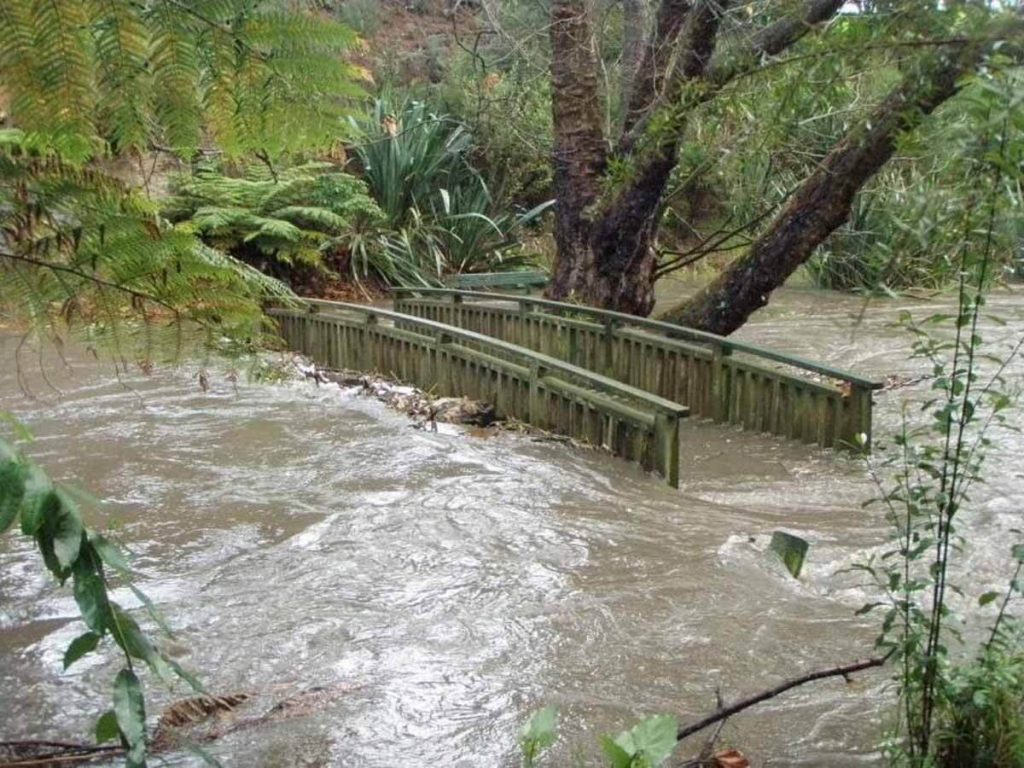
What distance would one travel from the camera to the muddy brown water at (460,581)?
3.54m

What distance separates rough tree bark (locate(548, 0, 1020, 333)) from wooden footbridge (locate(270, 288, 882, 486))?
0.64 metres

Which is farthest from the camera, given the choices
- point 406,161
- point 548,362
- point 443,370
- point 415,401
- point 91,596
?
point 406,161

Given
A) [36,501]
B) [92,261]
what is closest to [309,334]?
[92,261]

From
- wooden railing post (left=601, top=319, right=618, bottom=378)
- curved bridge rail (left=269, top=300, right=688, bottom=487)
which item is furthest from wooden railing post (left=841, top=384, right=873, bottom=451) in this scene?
wooden railing post (left=601, top=319, right=618, bottom=378)

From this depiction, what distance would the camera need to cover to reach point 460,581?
4.82 metres

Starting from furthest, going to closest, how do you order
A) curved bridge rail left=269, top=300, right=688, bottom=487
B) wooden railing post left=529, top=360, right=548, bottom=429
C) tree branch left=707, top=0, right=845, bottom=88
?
wooden railing post left=529, top=360, right=548, bottom=429 < curved bridge rail left=269, top=300, right=688, bottom=487 < tree branch left=707, top=0, right=845, bottom=88

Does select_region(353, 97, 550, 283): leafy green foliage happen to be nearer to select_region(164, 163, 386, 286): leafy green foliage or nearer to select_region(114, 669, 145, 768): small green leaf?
select_region(164, 163, 386, 286): leafy green foliage

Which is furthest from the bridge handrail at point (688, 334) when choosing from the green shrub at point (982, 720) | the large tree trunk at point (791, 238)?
the green shrub at point (982, 720)

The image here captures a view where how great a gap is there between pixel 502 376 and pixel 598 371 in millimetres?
1354

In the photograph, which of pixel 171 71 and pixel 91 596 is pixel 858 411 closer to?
pixel 171 71

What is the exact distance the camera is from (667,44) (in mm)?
9031

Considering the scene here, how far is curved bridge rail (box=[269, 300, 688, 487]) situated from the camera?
21.1 feet

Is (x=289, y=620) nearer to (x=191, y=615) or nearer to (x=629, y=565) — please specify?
(x=191, y=615)

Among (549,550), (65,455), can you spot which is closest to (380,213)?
(65,455)
